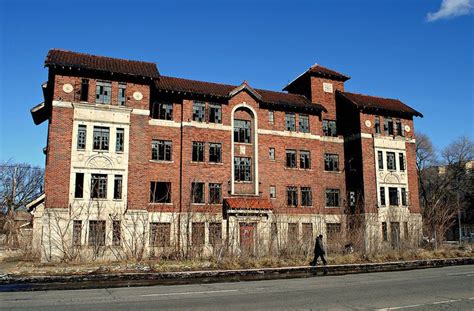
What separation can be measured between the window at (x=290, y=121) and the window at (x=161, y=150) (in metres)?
11.0

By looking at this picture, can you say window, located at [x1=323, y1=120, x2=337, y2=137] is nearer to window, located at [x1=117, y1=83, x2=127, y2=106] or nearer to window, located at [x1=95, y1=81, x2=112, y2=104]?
window, located at [x1=117, y1=83, x2=127, y2=106]

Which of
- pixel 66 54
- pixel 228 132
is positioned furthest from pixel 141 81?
pixel 228 132

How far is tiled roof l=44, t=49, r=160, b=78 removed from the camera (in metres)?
28.7

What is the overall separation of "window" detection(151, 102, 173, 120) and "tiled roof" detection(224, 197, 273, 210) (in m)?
8.16

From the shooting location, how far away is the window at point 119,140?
2942 cm

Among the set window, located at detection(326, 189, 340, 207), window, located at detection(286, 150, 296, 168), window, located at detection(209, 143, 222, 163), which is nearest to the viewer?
window, located at detection(209, 143, 222, 163)

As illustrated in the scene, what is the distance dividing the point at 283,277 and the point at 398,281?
190 inches

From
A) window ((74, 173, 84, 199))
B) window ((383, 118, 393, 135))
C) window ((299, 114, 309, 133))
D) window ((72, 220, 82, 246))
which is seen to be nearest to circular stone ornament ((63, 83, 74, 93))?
window ((74, 173, 84, 199))

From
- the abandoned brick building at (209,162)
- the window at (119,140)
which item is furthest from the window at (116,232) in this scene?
the window at (119,140)

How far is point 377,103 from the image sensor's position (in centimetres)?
4028

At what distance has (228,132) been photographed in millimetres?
34250

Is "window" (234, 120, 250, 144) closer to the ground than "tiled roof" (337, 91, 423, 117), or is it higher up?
closer to the ground

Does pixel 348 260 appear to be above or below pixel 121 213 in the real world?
below

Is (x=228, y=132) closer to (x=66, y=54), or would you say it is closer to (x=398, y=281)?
(x=66, y=54)
